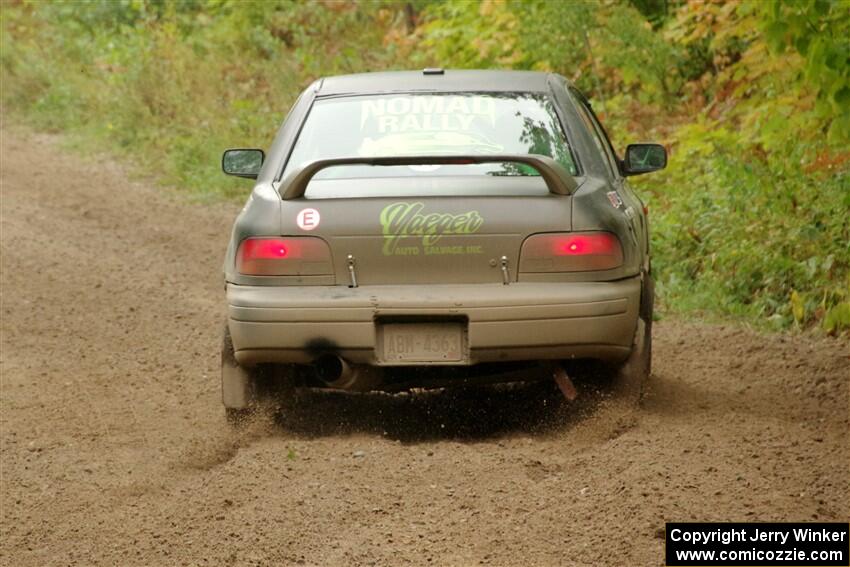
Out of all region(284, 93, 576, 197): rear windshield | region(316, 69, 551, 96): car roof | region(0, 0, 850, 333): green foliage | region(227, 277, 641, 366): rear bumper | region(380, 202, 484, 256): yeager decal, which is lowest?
region(0, 0, 850, 333): green foliage

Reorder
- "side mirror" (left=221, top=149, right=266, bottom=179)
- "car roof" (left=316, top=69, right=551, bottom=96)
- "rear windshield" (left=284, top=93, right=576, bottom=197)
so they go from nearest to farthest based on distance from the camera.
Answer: "rear windshield" (left=284, top=93, right=576, bottom=197), "car roof" (left=316, top=69, right=551, bottom=96), "side mirror" (left=221, top=149, right=266, bottom=179)

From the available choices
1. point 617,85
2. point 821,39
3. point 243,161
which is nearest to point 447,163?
point 243,161

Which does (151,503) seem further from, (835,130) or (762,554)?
(835,130)

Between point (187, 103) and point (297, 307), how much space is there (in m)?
11.5

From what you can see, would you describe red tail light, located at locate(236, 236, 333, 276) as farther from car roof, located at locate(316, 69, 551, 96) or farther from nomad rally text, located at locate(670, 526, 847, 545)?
nomad rally text, located at locate(670, 526, 847, 545)

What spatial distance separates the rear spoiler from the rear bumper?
0.41 meters

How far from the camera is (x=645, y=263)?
683cm

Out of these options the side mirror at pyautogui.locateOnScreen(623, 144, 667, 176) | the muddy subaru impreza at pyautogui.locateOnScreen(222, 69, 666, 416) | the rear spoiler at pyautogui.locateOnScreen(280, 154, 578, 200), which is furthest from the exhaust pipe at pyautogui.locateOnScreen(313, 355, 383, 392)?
the side mirror at pyautogui.locateOnScreen(623, 144, 667, 176)

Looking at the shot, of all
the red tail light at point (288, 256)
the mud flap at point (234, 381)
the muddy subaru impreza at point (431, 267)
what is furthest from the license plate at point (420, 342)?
the mud flap at point (234, 381)

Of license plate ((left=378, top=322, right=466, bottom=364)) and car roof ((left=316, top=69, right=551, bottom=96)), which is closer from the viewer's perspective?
license plate ((left=378, top=322, right=466, bottom=364))

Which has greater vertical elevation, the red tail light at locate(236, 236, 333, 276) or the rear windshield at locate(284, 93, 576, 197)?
the rear windshield at locate(284, 93, 576, 197)

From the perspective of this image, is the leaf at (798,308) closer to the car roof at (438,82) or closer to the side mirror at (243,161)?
the car roof at (438,82)

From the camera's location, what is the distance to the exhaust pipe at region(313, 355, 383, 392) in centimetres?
613

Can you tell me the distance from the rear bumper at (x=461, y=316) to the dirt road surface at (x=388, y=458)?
0.43 m
